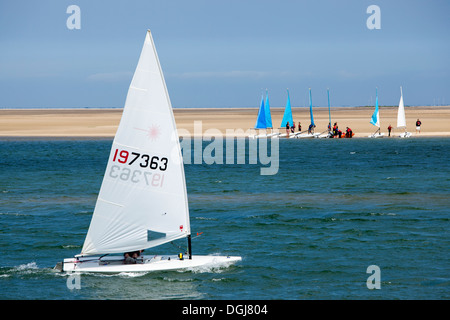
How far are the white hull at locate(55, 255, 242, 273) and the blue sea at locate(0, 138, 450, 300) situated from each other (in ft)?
0.98

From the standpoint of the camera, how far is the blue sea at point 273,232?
2205 centimetres

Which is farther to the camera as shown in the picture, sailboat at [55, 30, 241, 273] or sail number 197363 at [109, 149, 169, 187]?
sail number 197363 at [109, 149, 169, 187]

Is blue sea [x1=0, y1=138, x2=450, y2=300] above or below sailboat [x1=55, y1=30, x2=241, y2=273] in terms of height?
below

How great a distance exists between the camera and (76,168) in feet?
196

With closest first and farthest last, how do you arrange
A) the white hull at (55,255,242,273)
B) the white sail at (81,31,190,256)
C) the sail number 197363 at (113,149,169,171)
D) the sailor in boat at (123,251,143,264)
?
the white sail at (81,31,190,256), the sail number 197363 at (113,149,169,171), the white hull at (55,255,242,273), the sailor in boat at (123,251,143,264)

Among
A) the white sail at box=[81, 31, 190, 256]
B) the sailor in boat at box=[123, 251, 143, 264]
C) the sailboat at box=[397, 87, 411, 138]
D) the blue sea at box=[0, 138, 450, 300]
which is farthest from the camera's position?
the sailboat at box=[397, 87, 411, 138]

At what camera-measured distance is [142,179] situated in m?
22.2

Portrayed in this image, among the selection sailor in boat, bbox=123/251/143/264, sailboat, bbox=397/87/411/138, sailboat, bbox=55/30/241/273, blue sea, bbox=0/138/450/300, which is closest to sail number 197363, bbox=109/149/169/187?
sailboat, bbox=55/30/241/273

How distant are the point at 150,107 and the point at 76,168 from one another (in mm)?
39961

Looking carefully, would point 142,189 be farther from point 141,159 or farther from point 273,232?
point 273,232

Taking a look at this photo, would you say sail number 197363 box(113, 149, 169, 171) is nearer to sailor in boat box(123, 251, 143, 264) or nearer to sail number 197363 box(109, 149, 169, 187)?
sail number 197363 box(109, 149, 169, 187)

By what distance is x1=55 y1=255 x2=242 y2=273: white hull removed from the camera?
23000mm

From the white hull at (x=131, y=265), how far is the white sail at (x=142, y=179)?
0.72 m

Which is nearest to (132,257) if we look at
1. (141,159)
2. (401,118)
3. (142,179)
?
(142,179)
